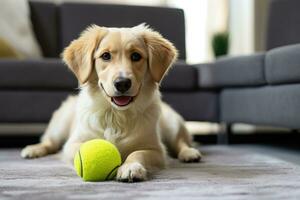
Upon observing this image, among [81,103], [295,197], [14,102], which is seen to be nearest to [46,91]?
[14,102]

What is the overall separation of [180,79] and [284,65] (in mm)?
954

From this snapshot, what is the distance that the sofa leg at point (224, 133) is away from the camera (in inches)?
133

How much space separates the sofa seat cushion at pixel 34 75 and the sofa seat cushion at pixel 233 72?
3.18ft

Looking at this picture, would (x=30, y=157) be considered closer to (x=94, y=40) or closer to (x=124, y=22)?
(x=94, y=40)

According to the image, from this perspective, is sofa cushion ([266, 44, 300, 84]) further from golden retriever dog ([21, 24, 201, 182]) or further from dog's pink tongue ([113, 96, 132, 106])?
dog's pink tongue ([113, 96, 132, 106])

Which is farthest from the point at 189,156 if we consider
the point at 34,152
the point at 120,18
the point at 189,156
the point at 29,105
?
the point at 120,18

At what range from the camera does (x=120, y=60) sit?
6.09 feet

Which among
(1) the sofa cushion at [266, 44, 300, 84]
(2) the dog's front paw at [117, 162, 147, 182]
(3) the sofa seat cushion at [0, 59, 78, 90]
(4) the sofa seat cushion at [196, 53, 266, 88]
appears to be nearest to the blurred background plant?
(4) the sofa seat cushion at [196, 53, 266, 88]

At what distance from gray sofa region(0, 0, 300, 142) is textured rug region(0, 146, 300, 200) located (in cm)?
49

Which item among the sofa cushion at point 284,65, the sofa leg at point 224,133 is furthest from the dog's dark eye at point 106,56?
the sofa leg at point 224,133

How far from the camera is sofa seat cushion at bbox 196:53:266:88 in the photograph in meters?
2.74

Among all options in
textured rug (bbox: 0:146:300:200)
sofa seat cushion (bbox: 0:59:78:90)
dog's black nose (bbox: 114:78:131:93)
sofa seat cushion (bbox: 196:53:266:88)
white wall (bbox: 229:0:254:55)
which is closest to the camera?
textured rug (bbox: 0:146:300:200)

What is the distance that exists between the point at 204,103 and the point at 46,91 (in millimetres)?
1158

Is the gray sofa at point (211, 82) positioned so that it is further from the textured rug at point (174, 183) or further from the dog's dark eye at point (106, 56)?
the dog's dark eye at point (106, 56)
